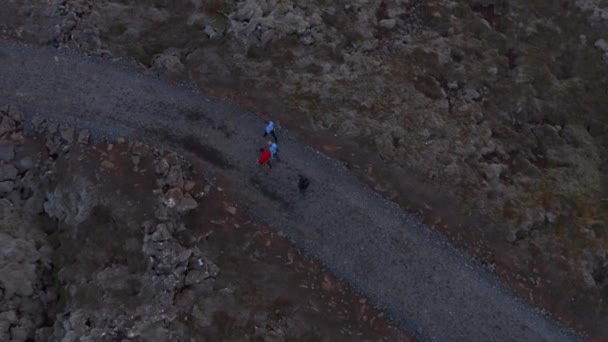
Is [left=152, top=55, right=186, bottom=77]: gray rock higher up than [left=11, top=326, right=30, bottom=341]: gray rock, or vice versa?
[left=152, top=55, right=186, bottom=77]: gray rock

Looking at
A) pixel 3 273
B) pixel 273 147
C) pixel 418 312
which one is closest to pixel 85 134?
pixel 3 273

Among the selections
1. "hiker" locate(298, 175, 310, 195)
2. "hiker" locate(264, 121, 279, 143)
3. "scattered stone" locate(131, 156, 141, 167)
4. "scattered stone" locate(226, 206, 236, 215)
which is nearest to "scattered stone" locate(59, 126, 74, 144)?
"scattered stone" locate(131, 156, 141, 167)

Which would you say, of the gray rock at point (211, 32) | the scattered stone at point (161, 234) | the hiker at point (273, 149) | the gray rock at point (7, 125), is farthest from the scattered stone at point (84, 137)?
the gray rock at point (211, 32)

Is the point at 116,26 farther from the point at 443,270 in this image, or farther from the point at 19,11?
the point at 443,270

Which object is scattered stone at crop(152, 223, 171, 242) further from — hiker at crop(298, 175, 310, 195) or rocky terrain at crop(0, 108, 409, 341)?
hiker at crop(298, 175, 310, 195)

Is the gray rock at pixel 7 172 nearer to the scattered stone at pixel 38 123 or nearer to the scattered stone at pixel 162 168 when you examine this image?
the scattered stone at pixel 38 123

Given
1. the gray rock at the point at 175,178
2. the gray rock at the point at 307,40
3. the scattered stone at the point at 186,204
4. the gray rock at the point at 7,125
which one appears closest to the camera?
the scattered stone at the point at 186,204
